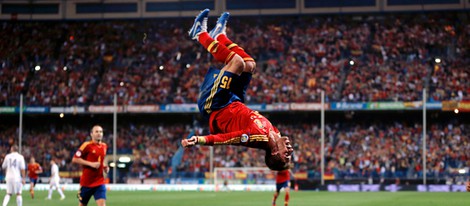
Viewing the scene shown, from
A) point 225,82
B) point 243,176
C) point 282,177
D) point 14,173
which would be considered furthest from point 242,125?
point 243,176

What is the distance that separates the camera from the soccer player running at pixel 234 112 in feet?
38.4

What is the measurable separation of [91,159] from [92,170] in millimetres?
363

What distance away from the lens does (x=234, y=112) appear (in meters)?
12.2

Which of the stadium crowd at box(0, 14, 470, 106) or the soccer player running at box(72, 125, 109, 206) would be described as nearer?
the soccer player running at box(72, 125, 109, 206)

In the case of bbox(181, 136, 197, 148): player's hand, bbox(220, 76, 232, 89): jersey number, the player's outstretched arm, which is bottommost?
the player's outstretched arm

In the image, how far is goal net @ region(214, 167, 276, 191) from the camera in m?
51.3

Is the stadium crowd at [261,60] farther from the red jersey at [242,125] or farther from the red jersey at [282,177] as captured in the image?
the red jersey at [242,125]

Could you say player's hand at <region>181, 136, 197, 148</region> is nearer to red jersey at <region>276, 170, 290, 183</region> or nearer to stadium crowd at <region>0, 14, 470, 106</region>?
red jersey at <region>276, 170, 290, 183</region>

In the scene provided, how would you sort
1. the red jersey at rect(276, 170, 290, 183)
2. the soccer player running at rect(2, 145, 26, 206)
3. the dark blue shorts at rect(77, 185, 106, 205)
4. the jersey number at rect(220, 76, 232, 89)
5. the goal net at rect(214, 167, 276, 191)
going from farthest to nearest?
the goal net at rect(214, 167, 276, 191), the red jersey at rect(276, 170, 290, 183), the soccer player running at rect(2, 145, 26, 206), the dark blue shorts at rect(77, 185, 106, 205), the jersey number at rect(220, 76, 232, 89)

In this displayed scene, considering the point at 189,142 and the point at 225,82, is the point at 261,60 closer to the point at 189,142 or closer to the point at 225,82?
the point at 225,82

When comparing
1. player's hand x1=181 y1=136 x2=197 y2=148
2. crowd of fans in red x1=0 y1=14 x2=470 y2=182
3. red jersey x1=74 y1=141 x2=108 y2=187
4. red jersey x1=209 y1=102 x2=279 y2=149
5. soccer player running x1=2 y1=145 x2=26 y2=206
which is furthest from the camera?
crowd of fans in red x1=0 y1=14 x2=470 y2=182

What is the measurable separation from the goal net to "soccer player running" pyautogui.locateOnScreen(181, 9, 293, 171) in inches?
1523

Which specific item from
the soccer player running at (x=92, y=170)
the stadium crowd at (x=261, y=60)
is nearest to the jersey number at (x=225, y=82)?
the soccer player running at (x=92, y=170)

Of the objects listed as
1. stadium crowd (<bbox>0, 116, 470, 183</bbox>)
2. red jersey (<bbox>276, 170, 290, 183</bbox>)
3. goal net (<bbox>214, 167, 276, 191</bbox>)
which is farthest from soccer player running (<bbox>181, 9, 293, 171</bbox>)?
stadium crowd (<bbox>0, 116, 470, 183</bbox>)
